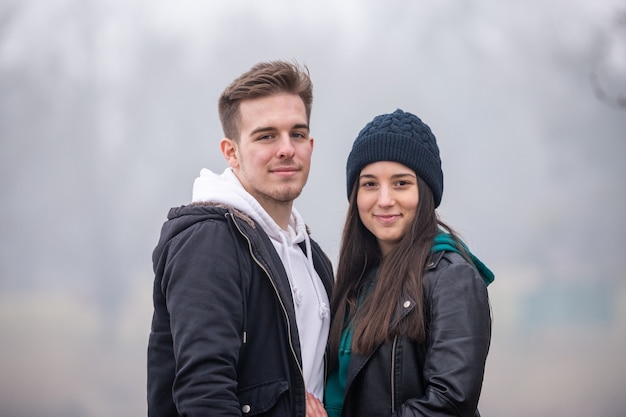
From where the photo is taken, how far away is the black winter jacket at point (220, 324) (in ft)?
6.67

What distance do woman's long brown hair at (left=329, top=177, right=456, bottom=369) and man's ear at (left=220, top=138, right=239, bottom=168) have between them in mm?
404

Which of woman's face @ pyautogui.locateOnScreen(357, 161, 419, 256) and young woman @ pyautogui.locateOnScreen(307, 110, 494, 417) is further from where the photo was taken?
woman's face @ pyautogui.locateOnScreen(357, 161, 419, 256)

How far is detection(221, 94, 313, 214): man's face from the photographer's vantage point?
2422 millimetres

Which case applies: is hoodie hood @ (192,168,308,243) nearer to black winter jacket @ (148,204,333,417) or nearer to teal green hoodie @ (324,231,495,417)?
black winter jacket @ (148,204,333,417)

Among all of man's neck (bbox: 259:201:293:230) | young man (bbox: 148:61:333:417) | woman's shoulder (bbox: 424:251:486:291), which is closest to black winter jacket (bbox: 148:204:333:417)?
young man (bbox: 148:61:333:417)

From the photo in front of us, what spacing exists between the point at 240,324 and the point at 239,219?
1.02ft

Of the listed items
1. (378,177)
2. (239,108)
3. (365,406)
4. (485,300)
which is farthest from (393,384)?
(239,108)

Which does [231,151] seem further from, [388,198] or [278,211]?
[388,198]

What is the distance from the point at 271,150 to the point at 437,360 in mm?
838

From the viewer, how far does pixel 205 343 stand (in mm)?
2033

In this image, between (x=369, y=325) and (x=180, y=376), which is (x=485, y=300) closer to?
(x=369, y=325)

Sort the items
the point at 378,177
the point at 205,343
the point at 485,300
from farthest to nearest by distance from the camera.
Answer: the point at 378,177, the point at 485,300, the point at 205,343

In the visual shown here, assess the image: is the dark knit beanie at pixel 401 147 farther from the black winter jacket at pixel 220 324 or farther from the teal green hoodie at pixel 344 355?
the black winter jacket at pixel 220 324

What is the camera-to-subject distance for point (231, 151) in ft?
8.34
